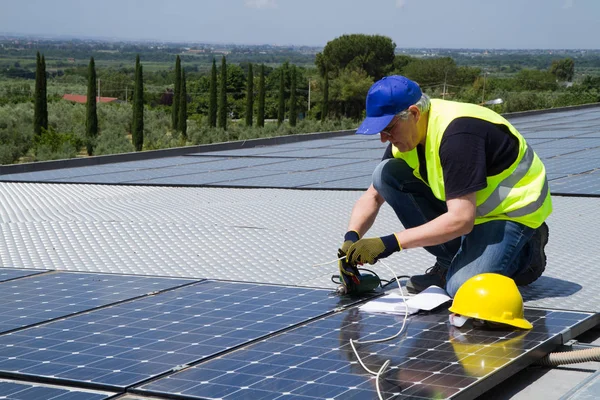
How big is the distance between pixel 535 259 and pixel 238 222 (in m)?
3.89

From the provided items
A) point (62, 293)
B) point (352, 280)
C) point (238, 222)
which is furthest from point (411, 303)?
point (238, 222)

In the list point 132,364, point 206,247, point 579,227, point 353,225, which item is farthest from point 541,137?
point 132,364

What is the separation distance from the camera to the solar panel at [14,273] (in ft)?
19.5

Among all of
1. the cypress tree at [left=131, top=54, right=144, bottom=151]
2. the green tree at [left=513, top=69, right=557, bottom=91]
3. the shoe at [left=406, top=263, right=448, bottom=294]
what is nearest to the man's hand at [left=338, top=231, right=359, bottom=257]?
the shoe at [left=406, top=263, right=448, bottom=294]

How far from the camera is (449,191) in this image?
4602mm

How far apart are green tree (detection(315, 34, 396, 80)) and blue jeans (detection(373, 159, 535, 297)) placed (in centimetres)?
8772

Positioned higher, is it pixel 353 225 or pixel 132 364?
pixel 353 225

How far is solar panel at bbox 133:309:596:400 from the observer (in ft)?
11.4

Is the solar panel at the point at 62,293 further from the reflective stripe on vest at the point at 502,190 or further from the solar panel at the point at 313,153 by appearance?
the solar panel at the point at 313,153

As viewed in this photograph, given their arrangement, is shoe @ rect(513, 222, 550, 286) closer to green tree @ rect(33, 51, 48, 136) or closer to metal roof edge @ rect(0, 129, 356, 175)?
metal roof edge @ rect(0, 129, 356, 175)

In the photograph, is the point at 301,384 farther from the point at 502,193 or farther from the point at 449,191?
the point at 502,193

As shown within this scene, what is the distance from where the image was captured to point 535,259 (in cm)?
516

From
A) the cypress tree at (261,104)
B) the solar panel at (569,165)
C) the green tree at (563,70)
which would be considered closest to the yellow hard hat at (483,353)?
the solar panel at (569,165)

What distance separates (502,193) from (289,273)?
6.04 ft
